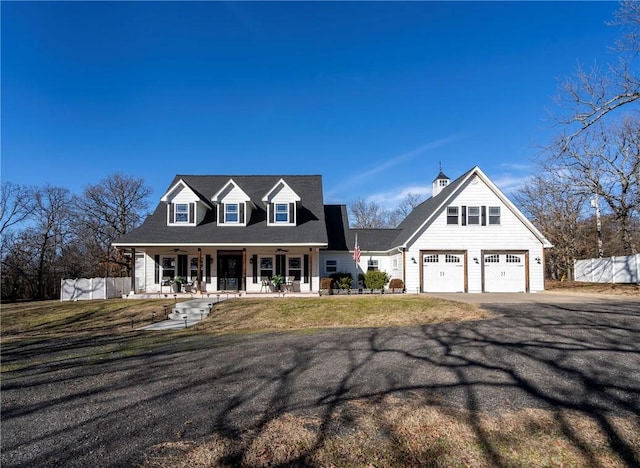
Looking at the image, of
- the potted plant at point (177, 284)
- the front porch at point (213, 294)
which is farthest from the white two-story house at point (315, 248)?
the front porch at point (213, 294)

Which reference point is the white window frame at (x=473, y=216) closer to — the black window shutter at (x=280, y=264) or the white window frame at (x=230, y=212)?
the black window shutter at (x=280, y=264)

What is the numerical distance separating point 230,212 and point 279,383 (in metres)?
18.6

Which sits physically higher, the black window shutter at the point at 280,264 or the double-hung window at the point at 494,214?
the double-hung window at the point at 494,214

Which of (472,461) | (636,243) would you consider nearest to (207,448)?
(472,461)

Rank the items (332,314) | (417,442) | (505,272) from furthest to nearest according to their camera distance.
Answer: (505,272) < (332,314) < (417,442)

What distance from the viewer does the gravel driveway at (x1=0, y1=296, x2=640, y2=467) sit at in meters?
4.42

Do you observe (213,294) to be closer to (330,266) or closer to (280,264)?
(280,264)

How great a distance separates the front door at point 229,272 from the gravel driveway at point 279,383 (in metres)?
12.9

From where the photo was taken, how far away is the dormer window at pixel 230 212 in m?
23.6

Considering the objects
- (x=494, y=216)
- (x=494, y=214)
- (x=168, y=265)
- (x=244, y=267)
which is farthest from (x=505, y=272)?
(x=168, y=265)

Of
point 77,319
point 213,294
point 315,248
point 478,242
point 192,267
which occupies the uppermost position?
point 478,242

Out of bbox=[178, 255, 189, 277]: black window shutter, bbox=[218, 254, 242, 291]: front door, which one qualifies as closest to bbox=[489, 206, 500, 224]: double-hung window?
bbox=[218, 254, 242, 291]: front door

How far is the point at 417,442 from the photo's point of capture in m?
4.08

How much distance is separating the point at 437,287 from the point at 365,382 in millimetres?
18392
